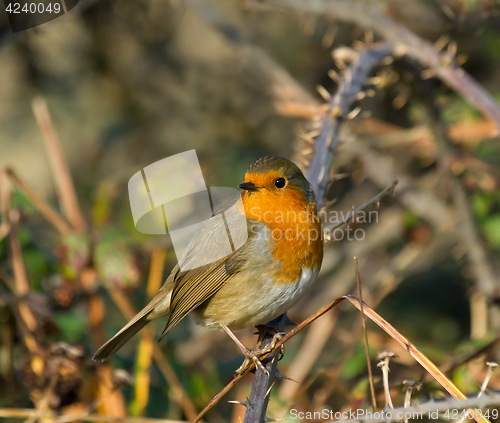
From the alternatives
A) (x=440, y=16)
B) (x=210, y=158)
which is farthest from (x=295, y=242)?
(x=440, y=16)

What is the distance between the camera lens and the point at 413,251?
4176 mm

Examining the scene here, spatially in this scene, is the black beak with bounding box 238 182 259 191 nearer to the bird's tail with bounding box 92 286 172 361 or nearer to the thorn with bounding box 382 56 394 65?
the bird's tail with bounding box 92 286 172 361

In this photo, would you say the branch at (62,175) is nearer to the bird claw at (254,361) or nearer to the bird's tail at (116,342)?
the bird's tail at (116,342)

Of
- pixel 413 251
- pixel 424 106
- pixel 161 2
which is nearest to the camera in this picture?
pixel 424 106

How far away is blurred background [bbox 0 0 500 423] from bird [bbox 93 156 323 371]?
0.25 metres

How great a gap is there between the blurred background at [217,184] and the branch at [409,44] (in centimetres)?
8

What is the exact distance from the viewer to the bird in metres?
2.47

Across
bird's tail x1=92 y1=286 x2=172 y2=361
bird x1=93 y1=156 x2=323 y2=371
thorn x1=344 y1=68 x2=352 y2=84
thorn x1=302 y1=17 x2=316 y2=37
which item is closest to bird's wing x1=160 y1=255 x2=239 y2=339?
bird x1=93 y1=156 x2=323 y2=371

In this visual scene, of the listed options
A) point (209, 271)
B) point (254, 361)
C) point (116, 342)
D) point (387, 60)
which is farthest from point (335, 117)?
point (116, 342)

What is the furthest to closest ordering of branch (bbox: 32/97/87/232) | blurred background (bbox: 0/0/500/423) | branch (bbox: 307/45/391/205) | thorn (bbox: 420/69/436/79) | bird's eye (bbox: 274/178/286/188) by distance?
branch (bbox: 32/97/87/232) → blurred background (bbox: 0/0/500/423) → thorn (bbox: 420/69/436/79) → bird's eye (bbox: 274/178/286/188) → branch (bbox: 307/45/391/205)

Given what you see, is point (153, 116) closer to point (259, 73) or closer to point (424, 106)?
point (259, 73)

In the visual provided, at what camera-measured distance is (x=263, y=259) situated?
2.52 m

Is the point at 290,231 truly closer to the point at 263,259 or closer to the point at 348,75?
the point at 263,259

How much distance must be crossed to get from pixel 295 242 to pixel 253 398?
0.82 metres
